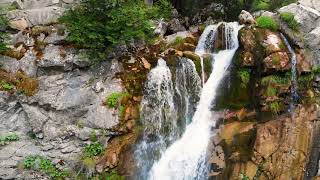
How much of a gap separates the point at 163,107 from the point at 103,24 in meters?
2.69

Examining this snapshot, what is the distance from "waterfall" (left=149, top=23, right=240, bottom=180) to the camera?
10.3 metres

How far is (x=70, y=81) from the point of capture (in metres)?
11.3

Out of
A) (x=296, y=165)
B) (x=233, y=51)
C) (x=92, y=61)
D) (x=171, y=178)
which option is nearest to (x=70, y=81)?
(x=92, y=61)

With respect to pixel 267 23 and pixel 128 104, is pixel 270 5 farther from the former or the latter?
pixel 128 104

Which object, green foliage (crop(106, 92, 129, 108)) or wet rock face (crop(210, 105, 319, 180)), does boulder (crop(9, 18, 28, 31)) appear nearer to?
green foliage (crop(106, 92, 129, 108))

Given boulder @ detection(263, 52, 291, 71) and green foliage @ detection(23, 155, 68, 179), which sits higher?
boulder @ detection(263, 52, 291, 71)

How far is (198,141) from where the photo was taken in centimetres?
1066

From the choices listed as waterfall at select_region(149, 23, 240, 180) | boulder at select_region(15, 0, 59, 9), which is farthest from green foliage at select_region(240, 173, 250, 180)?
boulder at select_region(15, 0, 59, 9)

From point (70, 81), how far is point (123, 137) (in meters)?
2.10

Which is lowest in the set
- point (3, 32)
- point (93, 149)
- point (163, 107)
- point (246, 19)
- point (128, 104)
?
point (93, 149)

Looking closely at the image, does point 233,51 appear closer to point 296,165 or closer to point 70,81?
point 296,165

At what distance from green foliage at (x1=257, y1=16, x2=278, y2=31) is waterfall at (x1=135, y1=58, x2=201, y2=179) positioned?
2188mm

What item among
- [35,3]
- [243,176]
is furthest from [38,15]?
[243,176]

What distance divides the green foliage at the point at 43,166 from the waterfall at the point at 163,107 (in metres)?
1.88
